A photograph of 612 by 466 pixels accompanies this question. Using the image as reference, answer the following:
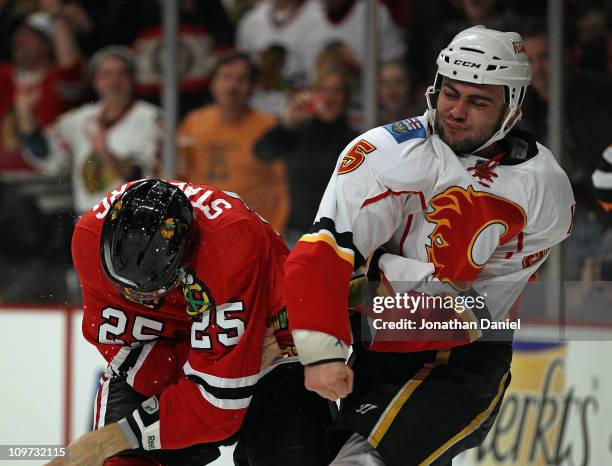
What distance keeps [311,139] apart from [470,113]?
5.57 ft

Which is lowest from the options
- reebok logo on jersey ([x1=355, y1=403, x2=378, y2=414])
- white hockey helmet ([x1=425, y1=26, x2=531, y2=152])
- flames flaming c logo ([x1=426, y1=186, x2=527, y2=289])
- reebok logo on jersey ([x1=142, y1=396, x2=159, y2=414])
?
reebok logo on jersey ([x1=142, y1=396, x2=159, y2=414])

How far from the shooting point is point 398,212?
2436 millimetres

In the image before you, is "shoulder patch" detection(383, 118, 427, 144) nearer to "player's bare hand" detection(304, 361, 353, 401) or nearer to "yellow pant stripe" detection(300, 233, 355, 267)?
"yellow pant stripe" detection(300, 233, 355, 267)

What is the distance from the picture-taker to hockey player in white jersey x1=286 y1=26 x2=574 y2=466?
233 centimetres

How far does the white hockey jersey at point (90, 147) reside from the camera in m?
4.00

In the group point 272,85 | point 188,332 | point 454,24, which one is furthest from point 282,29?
point 188,332

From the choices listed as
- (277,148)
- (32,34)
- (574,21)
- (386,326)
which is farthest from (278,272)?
(32,34)

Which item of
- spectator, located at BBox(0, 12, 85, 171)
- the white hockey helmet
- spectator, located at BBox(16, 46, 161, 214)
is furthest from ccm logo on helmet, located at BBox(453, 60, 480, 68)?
spectator, located at BBox(0, 12, 85, 171)

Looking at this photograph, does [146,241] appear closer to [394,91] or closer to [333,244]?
[333,244]

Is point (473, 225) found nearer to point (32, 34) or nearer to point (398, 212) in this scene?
point (398, 212)

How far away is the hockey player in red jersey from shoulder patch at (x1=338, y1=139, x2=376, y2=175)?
0.25 meters

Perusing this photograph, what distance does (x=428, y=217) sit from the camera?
2.45 m

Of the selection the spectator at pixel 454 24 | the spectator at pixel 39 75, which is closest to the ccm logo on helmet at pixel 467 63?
the spectator at pixel 454 24

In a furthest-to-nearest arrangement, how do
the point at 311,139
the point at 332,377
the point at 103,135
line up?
the point at 103,135 → the point at 311,139 → the point at 332,377
